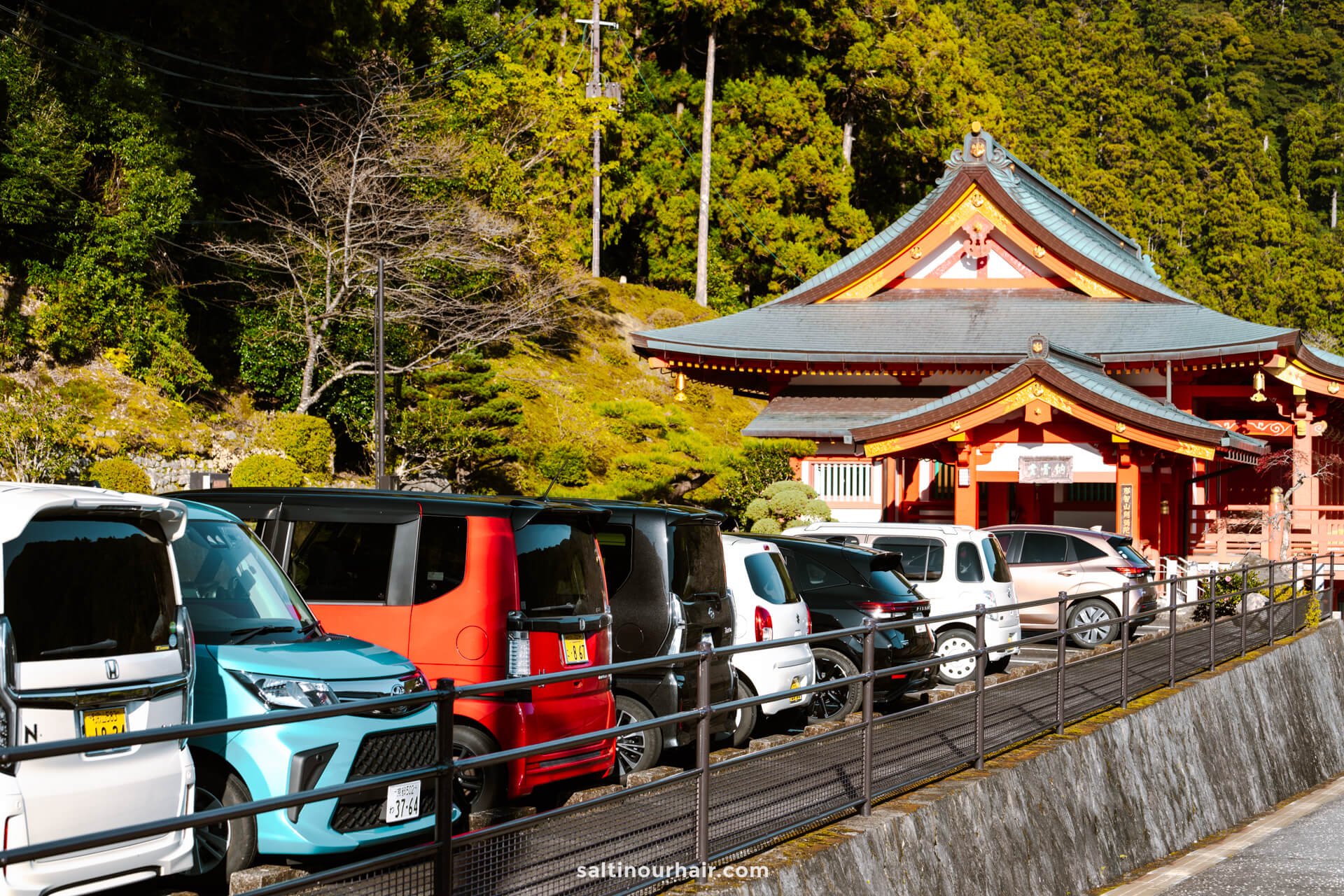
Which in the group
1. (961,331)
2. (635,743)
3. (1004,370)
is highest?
(961,331)

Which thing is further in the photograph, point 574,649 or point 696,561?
point 696,561

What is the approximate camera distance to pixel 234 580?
6.79 meters

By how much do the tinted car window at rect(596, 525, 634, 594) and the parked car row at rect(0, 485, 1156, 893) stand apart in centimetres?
2

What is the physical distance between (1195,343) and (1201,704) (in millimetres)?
11511

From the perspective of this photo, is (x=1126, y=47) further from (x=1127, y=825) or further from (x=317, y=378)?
(x=1127, y=825)

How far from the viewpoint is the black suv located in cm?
1216

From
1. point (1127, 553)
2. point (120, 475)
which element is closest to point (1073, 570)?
point (1127, 553)

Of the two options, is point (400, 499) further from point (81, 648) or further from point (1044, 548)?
point (1044, 548)

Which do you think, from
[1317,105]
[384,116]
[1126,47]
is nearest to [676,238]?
[384,116]

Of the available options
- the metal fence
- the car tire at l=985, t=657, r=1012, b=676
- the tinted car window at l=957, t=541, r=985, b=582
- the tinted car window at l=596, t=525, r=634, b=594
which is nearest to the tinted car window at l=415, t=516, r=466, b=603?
the metal fence

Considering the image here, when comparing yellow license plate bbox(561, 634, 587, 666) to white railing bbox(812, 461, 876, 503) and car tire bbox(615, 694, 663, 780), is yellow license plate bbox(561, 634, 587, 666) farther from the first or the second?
white railing bbox(812, 461, 876, 503)

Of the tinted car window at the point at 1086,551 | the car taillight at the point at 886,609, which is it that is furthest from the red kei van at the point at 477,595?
the tinted car window at the point at 1086,551

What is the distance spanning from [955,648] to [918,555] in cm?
112

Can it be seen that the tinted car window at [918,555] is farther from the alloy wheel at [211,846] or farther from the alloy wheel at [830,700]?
the alloy wheel at [211,846]
